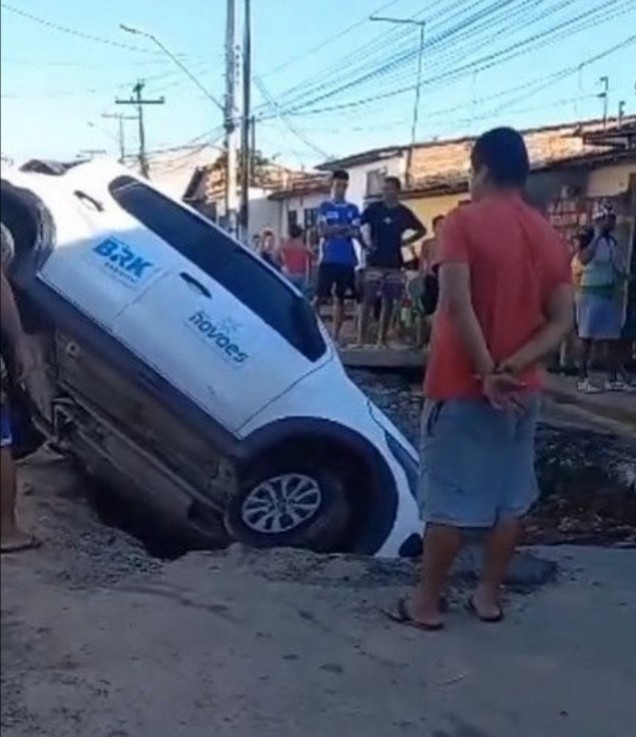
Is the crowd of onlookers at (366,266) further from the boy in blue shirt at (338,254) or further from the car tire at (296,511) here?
the car tire at (296,511)

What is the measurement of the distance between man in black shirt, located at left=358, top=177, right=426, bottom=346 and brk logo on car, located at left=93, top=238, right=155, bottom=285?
278 inches

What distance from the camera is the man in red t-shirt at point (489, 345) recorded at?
3.90 m

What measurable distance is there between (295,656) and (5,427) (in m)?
2.77

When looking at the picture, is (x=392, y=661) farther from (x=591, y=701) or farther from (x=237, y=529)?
(x=237, y=529)

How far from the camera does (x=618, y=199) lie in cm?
1495

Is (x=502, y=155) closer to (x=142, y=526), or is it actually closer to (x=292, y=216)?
(x=142, y=526)

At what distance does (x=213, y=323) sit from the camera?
4820 mm

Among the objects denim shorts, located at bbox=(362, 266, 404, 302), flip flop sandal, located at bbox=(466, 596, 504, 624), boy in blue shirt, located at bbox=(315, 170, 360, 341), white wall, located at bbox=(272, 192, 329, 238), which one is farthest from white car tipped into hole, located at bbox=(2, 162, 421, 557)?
white wall, located at bbox=(272, 192, 329, 238)

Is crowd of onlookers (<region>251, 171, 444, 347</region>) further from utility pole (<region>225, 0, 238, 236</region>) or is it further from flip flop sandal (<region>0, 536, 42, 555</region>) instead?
flip flop sandal (<region>0, 536, 42, 555</region>)

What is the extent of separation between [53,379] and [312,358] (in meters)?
1.30

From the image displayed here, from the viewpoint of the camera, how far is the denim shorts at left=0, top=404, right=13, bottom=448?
1201 millimetres

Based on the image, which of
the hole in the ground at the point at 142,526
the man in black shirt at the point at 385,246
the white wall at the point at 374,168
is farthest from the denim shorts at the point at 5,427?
the white wall at the point at 374,168

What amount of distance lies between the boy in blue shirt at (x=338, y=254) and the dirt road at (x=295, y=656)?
683 cm

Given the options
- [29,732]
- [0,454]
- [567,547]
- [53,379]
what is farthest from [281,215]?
[0,454]
